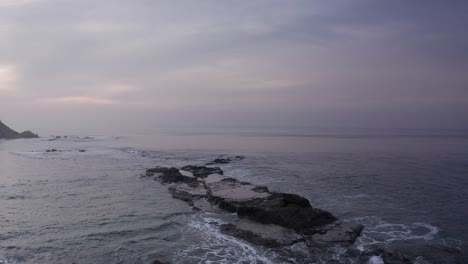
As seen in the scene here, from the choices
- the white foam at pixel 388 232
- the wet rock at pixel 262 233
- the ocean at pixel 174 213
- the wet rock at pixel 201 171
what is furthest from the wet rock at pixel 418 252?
the wet rock at pixel 201 171

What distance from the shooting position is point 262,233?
72.1ft

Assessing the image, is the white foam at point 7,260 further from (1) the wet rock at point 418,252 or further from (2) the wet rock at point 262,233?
(1) the wet rock at point 418,252

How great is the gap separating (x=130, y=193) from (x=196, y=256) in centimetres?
1850

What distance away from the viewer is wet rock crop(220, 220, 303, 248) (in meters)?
20.7

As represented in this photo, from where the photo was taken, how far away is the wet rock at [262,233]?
67.9 feet

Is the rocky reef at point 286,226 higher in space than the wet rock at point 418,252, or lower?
higher

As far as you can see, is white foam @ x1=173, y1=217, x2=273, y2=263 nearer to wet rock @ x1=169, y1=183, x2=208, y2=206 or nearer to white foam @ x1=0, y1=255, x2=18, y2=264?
wet rock @ x1=169, y1=183, x2=208, y2=206

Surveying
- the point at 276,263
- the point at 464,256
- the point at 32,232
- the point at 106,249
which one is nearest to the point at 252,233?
the point at 276,263

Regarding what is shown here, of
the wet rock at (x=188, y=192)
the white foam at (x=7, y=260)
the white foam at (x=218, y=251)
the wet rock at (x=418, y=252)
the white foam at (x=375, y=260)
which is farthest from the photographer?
the wet rock at (x=188, y=192)

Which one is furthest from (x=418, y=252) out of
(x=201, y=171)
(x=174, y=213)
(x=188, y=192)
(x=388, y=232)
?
(x=201, y=171)

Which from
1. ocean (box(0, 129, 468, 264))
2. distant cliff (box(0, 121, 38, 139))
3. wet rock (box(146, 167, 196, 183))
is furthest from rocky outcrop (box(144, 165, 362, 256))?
distant cliff (box(0, 121, 38, 139))

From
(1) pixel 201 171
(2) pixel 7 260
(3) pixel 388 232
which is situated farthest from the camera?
(1) pixel 201 171

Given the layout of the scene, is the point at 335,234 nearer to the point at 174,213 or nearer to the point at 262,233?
the point at 262,233

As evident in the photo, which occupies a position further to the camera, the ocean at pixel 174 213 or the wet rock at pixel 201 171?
the wet rock at pixel 201 171
